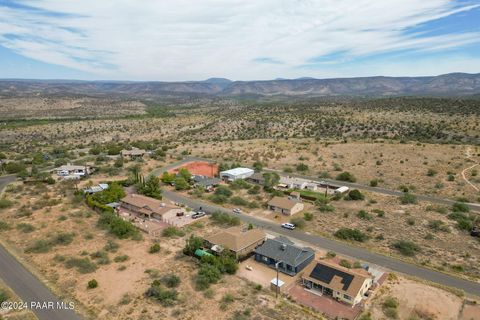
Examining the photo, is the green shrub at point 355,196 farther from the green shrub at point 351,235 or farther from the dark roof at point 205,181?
the dark roof at point 205,181

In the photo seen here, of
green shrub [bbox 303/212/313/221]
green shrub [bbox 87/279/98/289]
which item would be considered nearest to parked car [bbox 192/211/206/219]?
green shrub [bbox 303/212/313/221]

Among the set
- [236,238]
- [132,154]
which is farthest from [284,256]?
[132,154]

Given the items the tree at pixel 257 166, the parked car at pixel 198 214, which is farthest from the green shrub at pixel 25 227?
the tree at pixel 257 166

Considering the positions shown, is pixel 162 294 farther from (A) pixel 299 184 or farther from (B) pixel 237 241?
(A) pixel 299 184

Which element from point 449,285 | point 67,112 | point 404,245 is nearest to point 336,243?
point 404,245

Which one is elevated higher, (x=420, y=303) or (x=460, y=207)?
(x=460, y=207)
